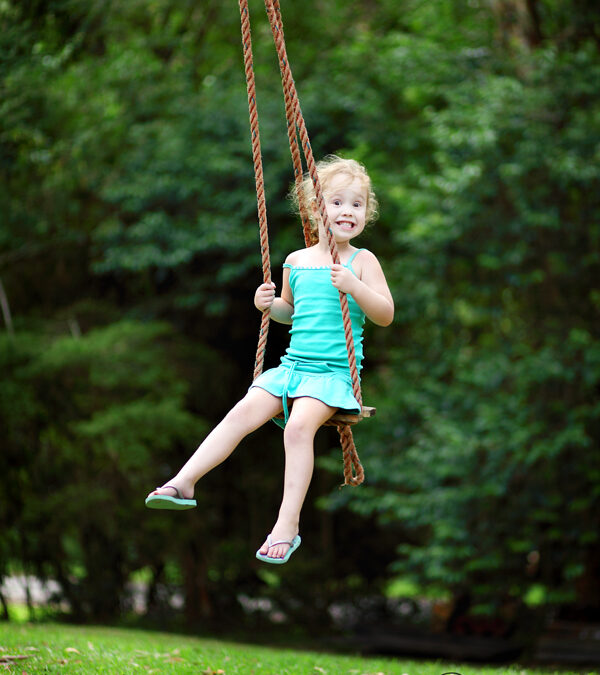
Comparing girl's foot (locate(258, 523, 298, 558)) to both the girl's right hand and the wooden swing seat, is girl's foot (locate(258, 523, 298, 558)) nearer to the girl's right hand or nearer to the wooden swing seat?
the wooden swing seat

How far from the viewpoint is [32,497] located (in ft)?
34.7

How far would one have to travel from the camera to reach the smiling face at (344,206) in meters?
3.84

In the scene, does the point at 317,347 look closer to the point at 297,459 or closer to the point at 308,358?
the point at 308,358

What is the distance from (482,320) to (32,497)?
5391 mm

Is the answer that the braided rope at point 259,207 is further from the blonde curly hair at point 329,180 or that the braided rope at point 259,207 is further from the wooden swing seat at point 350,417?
the wooden swing seat at point 350,417

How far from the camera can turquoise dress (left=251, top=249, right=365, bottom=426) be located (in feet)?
12.0

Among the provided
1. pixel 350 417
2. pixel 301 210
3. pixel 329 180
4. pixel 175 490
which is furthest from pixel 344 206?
pixel 175 490

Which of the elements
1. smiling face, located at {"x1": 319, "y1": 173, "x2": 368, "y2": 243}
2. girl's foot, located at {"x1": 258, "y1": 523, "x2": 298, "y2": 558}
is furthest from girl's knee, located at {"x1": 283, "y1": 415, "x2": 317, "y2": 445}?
smiling face, located at {"x1": 319, "y1": 173, "x2": 368, "y2": 243}

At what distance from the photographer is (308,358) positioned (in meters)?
3.78

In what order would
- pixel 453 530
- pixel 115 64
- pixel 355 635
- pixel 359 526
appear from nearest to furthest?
pixel 453 530
pixel 115 64
pixel 355 635
pixel 359 526

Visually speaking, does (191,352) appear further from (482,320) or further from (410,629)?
(410,629)

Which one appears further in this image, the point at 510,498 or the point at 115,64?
the point at 115,64

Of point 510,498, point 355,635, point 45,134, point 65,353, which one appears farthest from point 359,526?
point 45,134

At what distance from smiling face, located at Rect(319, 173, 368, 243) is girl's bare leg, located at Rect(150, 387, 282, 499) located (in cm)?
74
